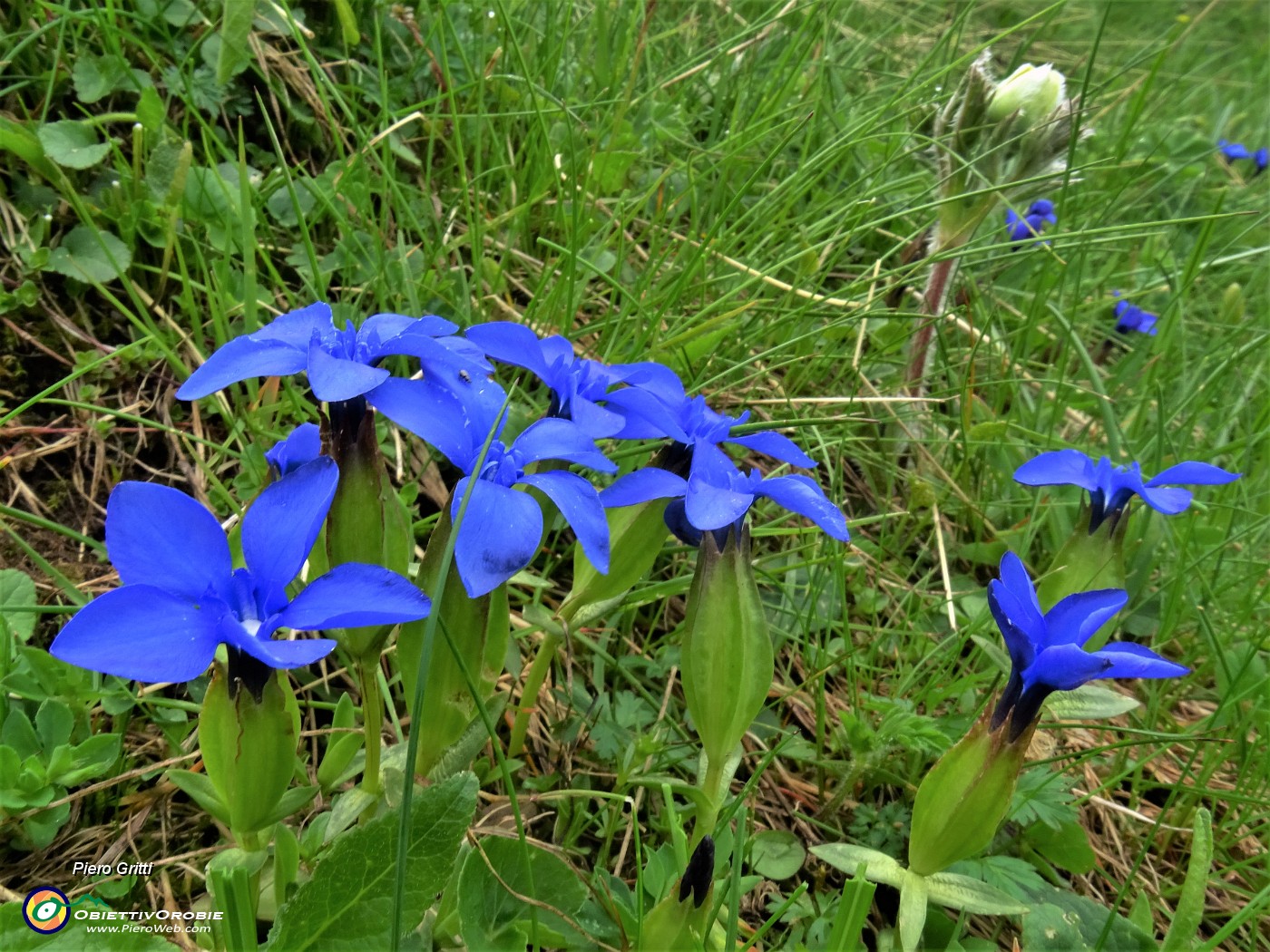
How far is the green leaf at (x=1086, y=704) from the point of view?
1.41 m

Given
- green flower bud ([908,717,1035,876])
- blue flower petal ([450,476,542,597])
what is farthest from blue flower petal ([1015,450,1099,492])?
blue flower petal ([450,476,542,597])

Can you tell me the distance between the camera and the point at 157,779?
1260 millimetres

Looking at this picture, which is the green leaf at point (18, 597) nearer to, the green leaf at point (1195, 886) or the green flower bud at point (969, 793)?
the green flower bud at point (969, 793)

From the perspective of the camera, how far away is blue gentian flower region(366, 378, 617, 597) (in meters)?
0.88

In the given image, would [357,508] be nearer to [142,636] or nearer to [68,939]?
[142,636]

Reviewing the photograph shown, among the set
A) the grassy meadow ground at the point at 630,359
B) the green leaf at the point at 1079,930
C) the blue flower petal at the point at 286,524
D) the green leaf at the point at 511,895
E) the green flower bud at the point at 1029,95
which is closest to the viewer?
the blue flower petal at the point at 286,524

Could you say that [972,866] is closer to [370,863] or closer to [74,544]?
[370,863]

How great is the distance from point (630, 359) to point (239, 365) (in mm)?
951

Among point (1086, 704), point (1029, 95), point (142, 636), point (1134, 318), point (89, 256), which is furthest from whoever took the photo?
point (1134, 318)

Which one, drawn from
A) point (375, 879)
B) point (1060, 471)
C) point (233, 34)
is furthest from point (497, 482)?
point (233, 34)

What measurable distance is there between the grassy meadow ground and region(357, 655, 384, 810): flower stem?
0.20 metres

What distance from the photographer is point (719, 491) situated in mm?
1058

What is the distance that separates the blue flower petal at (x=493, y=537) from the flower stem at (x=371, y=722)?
0.24 meters

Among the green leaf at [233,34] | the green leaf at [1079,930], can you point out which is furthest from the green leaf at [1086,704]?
the green leaf at [233,34]
